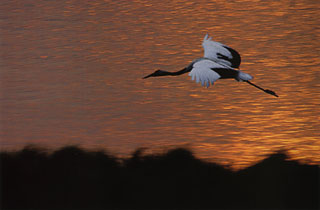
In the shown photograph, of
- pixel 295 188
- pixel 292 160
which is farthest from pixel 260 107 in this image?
pixel 295 188

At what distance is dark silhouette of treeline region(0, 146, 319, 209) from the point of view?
24.2 feet

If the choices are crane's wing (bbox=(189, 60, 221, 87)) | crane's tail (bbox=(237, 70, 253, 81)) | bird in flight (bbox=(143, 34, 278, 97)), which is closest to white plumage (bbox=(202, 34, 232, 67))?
bird in flight (bbox=(143, 34, 278, 97))

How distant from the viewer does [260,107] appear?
1024 centimetres

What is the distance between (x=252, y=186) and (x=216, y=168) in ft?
2.39

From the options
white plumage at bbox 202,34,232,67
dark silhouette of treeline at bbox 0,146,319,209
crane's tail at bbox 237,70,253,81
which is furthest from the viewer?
white plumage at bbox 202,34,232,67

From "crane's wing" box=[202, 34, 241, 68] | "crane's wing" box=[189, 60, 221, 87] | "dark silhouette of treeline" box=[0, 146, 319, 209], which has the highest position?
"crane's wing" box=[189, 60, 221, 87]

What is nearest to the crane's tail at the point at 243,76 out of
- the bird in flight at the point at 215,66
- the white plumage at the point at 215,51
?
the bird in flight at the point at 215,66

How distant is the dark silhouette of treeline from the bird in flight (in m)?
1.24

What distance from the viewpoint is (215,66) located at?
26.5 feet

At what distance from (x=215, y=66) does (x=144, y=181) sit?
178 centimetres

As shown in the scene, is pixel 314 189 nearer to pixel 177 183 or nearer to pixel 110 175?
pixel 177 183

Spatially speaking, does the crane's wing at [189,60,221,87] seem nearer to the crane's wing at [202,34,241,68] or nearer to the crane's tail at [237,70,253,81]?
the crane's tail at [237,70,253,81]

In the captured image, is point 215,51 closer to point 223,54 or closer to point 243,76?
point 223,54

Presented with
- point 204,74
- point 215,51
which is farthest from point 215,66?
point 215,51
